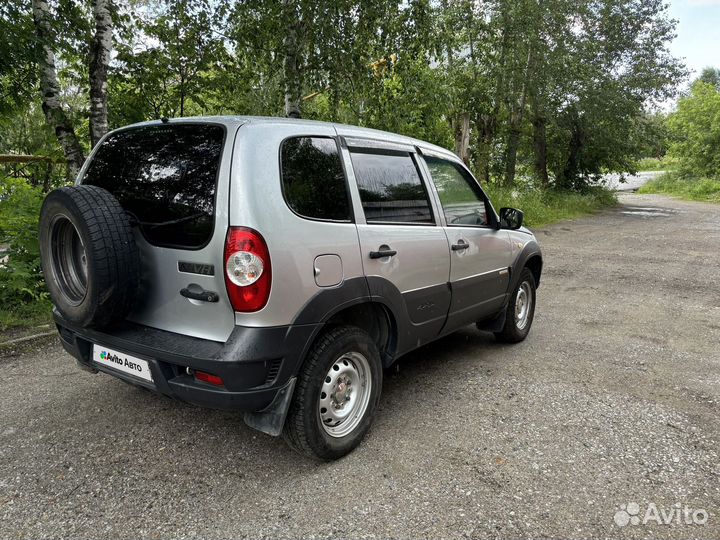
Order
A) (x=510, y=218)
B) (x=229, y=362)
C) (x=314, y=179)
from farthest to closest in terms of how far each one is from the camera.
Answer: (x=510, y=218) < (x=314, y=179) < (x=229, y=362)

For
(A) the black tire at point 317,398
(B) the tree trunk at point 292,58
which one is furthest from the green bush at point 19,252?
(B) the tree trunk at point 292,58

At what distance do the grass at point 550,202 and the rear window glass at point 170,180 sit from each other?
1153 cm

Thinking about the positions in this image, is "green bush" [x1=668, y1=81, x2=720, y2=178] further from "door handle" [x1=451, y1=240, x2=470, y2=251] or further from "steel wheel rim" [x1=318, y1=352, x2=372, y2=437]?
"steel wheel rim" [x1=318, y1=352, x2=372, y2=437]

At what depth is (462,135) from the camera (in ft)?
50.2

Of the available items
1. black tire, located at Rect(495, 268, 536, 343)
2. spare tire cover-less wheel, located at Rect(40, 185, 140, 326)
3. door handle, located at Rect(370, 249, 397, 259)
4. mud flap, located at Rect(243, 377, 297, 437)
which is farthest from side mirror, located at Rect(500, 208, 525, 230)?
spare tire cover-less wheel, located at Rect(40, 185, 140, 326)

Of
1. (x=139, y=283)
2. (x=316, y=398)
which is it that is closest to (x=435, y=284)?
(x=316, y=398)

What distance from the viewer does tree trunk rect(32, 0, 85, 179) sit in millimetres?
5754

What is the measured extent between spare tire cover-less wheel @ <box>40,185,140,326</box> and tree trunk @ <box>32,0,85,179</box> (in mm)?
4074

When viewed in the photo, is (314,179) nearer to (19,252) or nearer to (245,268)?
(245,268)

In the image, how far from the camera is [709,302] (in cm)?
643

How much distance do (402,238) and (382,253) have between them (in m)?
0.26

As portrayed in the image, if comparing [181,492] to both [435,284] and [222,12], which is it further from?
[222,12]


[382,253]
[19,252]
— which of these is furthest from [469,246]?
[19,252]

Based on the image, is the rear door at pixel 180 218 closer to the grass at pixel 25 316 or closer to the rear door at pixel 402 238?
the rear door at pixel 402 238
